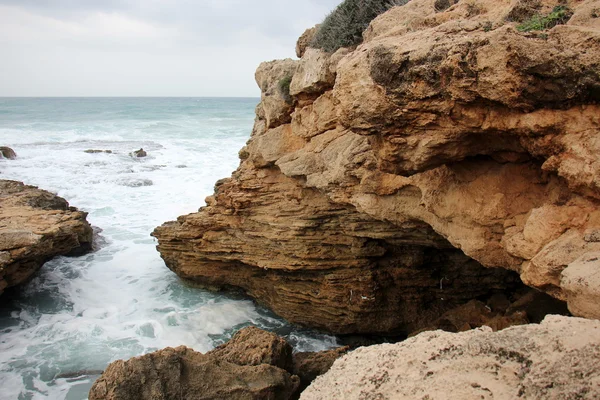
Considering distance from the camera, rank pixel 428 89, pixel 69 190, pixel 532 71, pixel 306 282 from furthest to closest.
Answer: pixel 69 190 < pixel 306 282 < pixel 428 89 < pixel 532 71

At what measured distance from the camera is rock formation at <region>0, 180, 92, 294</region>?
9.60 m

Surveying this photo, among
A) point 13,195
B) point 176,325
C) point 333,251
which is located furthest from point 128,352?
point 13,195

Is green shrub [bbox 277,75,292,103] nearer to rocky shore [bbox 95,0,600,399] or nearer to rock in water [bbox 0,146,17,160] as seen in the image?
rocky shore [bbox 95,0,600,399]

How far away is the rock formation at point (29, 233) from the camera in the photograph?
31.5 feet

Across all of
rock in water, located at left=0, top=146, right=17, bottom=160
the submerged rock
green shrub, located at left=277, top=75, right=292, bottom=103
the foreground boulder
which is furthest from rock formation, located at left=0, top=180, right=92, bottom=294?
rock in water, located at left=0, top=146, right=17, bottom=160

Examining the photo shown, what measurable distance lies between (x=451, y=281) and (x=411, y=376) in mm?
6978

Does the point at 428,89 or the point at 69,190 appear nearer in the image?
the point at 428,89

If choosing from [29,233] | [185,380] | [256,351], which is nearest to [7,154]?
[29,233]

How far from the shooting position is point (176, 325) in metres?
10.2

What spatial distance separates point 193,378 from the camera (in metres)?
6.03

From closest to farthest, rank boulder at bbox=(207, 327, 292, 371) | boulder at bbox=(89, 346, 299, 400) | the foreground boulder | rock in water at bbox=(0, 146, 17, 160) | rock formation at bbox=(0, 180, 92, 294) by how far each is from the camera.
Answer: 1. the foreground boulder
2. boulder at bbox=(89, 346, 299, 400)
3. boulder at bbox=(207, 327, 292, 371)
4. rock formation at bbox=(0, 180, 92, 294)
5. rock in water at bbox=(0, 146, 17, 160)

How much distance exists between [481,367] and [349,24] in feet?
22.8

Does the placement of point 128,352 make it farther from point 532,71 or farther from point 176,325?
point 532,71

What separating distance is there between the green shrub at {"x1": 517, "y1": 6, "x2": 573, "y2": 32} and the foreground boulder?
2990 millimetres
